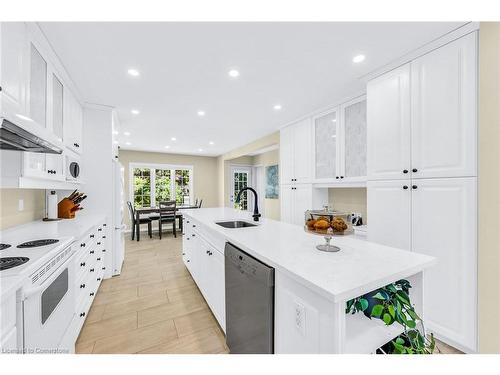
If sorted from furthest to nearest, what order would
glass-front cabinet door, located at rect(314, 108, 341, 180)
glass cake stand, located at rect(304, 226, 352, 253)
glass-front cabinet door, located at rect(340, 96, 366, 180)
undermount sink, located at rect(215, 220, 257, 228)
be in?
glass-front cabinet door, located at rect(314, 108, 341, 180)
glass-front cabinet door, located at rect(340, 96, 366, 180)
undermount sink, located at rect(215, 220, 257, 228)
glass cake stand, located at rect(304, 226, 352, 253)

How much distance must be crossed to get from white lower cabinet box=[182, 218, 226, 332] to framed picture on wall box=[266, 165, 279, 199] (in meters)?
3.95

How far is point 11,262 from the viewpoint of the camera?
104cm

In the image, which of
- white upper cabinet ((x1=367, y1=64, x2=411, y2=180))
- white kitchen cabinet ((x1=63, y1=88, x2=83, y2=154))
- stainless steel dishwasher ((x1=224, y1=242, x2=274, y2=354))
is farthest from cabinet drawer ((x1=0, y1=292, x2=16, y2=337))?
white upper cabinet ((x1=367, y1=64, x2=411, y2=180))

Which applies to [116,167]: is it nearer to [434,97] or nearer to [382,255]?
[382,255]

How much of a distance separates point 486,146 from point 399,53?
3.43 ft

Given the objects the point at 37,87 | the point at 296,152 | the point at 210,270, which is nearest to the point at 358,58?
the point at 296,152

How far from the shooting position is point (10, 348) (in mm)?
866

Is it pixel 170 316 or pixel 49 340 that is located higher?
pixel 49 340

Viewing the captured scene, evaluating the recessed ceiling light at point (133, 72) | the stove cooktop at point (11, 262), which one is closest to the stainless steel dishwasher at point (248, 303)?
the stove cooktop at point (11, 262)

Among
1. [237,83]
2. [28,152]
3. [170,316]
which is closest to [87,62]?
[28,152]

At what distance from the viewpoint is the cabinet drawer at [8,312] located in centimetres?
81

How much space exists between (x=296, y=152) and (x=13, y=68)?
3.37 metres

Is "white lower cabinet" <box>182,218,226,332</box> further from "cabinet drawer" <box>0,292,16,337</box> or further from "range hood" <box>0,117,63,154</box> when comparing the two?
"range hood" <box>0,117,63,154</box>

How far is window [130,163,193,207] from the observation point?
655cm
